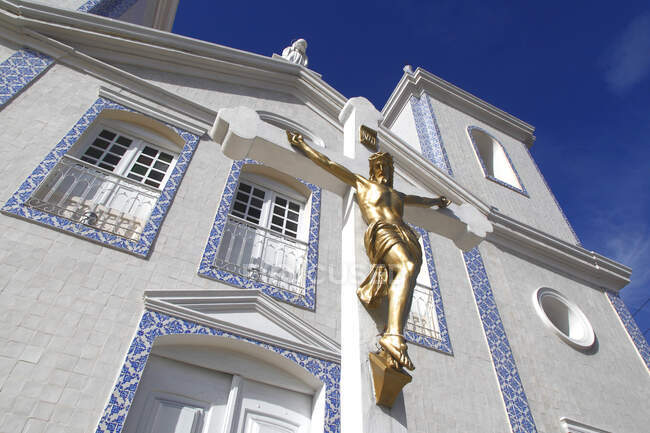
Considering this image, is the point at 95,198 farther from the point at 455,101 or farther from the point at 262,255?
the point at 455,101

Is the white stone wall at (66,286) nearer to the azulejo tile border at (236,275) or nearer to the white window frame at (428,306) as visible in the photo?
the azulejo tile border at (236,275)

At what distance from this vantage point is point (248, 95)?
850cm

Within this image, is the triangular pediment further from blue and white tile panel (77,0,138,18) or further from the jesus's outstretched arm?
blue and white tile panel (77,0,138,18)

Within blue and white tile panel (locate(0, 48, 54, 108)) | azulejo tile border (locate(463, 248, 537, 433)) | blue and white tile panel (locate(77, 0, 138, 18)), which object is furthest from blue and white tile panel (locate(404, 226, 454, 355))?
blue and white tile panel (locate(77, 0, 138, 18))

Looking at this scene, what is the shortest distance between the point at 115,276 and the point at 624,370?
741 cm

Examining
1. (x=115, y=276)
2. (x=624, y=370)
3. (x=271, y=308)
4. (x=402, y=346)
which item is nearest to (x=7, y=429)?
(x=115, y=276)

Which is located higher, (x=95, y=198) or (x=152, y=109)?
(x=152, y=109)

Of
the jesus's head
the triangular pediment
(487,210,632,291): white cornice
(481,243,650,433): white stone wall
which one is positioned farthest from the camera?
(487,210,632,291): white cornice

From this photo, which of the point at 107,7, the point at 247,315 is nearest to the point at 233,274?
the point at 247,315

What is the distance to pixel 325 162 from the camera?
3.62 meters

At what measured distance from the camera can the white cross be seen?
3586mm

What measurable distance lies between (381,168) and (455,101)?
1006cm

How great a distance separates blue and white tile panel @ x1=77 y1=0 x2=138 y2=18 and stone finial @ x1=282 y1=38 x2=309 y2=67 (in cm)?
345

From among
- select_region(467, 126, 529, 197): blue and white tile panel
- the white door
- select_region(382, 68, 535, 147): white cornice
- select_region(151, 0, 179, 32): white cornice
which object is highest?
select_region(151, 0, 179, 32): white cornice
